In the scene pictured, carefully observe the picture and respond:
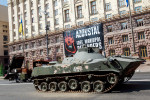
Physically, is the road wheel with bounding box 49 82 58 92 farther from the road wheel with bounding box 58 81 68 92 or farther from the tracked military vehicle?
the road wheel with bounding box 58 81 68 92

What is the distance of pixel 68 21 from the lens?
42219mm

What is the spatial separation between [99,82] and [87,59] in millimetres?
1841

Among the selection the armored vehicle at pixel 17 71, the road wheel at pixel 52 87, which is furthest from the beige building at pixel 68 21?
the road wheel at pixel 52 87

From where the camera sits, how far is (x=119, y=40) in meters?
34.1

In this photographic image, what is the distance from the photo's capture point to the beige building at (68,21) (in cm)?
3253

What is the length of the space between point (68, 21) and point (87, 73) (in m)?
33.2

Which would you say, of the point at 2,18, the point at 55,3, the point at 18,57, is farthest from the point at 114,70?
the point at 2,18

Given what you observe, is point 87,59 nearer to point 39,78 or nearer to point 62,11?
point 39,78

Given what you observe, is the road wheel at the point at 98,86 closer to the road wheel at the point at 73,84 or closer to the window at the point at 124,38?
the road wheel at the point at 73,84

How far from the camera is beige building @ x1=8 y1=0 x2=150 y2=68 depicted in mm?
32531

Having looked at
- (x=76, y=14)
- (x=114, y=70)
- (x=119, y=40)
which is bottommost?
(x=114, y=70)

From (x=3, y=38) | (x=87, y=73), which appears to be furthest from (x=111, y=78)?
(x=3, y=38)

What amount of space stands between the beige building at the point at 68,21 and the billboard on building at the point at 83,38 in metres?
→ 1.25

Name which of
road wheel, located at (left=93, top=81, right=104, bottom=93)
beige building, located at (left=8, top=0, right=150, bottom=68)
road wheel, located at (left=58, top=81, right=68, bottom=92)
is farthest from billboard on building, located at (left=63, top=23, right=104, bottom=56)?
road wheel, located at (left=93, top=81, right=104, bottom=93)
